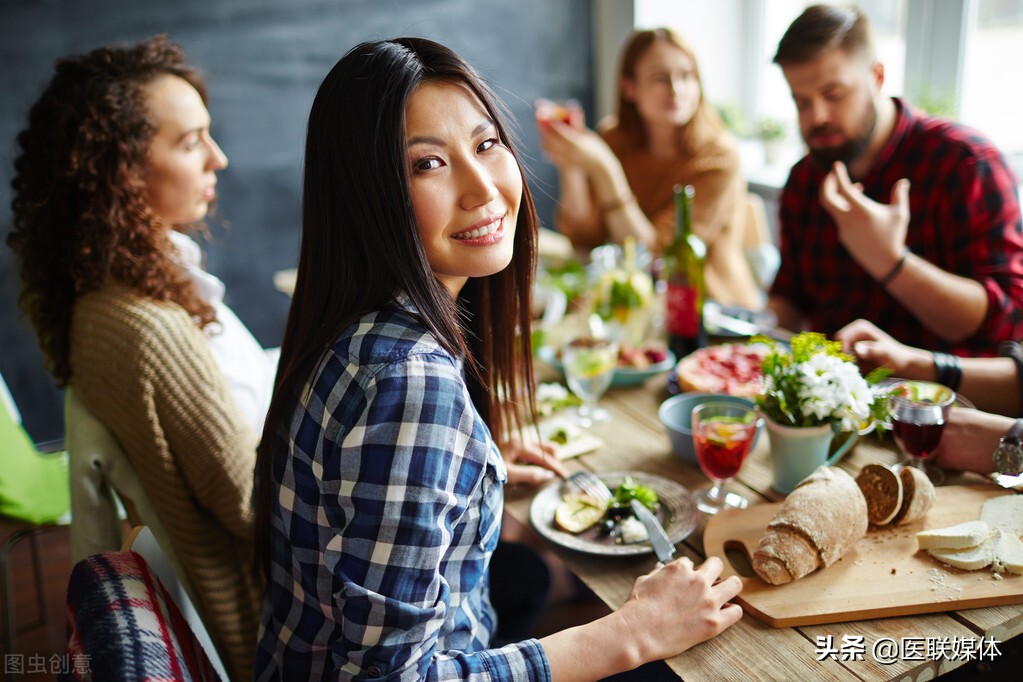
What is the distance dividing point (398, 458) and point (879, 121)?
1.62 meters

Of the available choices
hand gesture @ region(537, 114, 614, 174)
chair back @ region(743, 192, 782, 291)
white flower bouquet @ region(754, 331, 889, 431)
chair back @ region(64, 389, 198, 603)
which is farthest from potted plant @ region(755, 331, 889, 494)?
chair back @ region(743, 192, 782, 291)

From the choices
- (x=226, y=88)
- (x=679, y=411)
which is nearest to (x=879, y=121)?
(x=679, y=411)

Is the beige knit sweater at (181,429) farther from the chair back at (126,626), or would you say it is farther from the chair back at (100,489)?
the chair back at (126,626)

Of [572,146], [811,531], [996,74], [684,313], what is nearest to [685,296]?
[684,313]

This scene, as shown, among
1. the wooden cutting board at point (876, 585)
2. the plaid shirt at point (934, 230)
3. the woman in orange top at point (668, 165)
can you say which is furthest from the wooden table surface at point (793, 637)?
the woman in orange top at point (668, 165)

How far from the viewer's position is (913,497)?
1.11 meters

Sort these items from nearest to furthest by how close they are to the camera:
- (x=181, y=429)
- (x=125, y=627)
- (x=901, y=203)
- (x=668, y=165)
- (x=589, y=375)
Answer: (x=125, y=627), (x=181, y=429), (x=589, y=375), (x=901, y=203), (x=668, y=165)

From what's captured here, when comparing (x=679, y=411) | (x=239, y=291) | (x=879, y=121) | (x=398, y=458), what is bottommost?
(x=239, y=291)

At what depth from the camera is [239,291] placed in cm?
378

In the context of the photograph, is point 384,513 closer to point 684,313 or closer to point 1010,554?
point 1010,554

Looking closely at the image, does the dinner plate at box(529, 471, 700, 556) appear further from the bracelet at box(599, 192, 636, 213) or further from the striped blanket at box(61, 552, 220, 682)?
the bracelet at box(599, 192, 636, 213)

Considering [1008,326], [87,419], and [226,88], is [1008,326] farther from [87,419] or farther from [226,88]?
[226,88]

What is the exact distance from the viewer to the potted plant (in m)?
1.20

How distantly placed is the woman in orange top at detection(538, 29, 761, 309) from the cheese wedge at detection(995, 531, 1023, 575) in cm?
169
